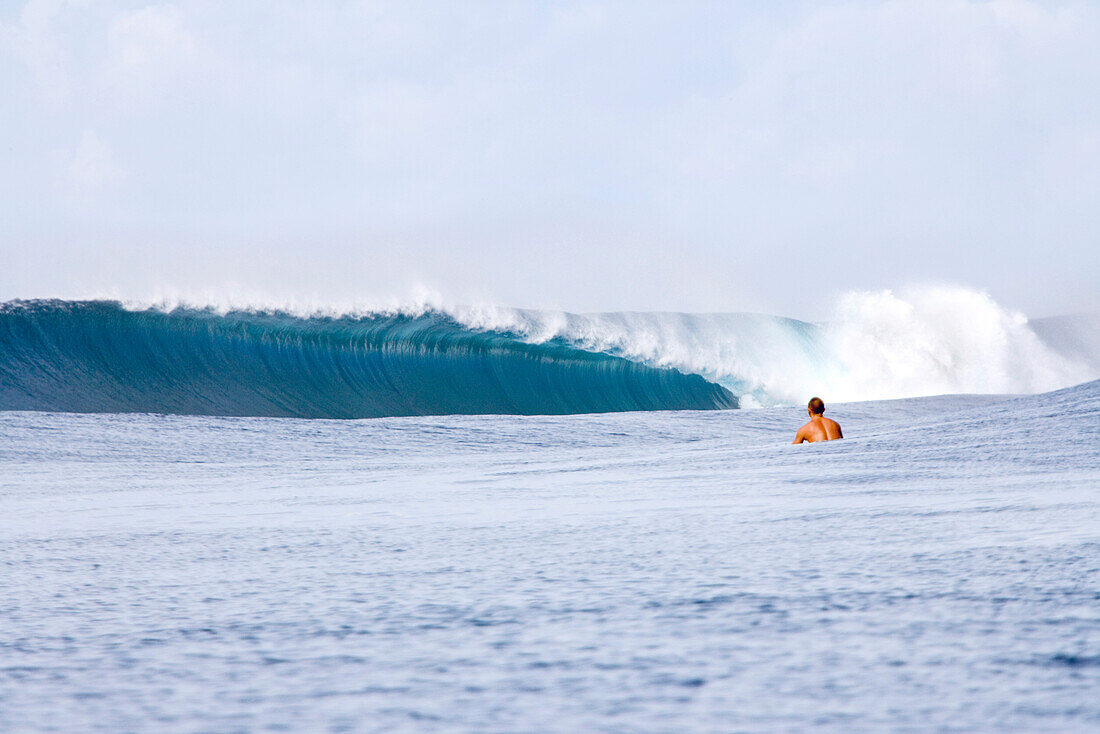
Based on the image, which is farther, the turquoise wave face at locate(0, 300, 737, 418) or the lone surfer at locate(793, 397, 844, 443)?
the turquoise wave face at locate(0, 300, 737, 418)

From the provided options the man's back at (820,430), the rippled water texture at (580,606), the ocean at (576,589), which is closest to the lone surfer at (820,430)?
the man's back at (820,430)

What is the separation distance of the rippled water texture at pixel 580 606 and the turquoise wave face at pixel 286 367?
349 inches

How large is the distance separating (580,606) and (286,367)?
12.1 meters

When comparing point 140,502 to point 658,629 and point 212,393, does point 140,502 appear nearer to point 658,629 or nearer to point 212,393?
point 658,629

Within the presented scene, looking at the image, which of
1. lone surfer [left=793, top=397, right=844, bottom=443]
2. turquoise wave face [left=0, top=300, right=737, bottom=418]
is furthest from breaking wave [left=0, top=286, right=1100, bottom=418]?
lone surfer [left=793, top=397, right=844, bottom=443]

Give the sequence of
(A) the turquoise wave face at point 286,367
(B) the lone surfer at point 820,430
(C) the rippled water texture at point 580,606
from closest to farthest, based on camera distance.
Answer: (C) the rippled water texture at point 580,606 < (B) the lone surfer at point 820,430 < (A) the turquoise wave face at point 286,367

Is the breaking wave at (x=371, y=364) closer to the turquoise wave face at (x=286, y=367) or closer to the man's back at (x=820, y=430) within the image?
the turquoise wave face at (x=286, y=367)

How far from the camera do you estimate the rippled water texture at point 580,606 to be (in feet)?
2.73

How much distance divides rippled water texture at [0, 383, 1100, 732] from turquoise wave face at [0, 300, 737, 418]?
8861 millimetres

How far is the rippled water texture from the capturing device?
83 cm

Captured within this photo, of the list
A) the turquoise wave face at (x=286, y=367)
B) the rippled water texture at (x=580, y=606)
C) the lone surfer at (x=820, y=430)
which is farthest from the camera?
the turquoise wave face at (x=286, y=367)

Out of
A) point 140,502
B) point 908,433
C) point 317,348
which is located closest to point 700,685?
point 140,502

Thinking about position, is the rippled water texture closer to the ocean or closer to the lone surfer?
the ocean

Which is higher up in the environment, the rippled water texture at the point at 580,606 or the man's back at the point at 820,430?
the man's back at the point at 820,430
